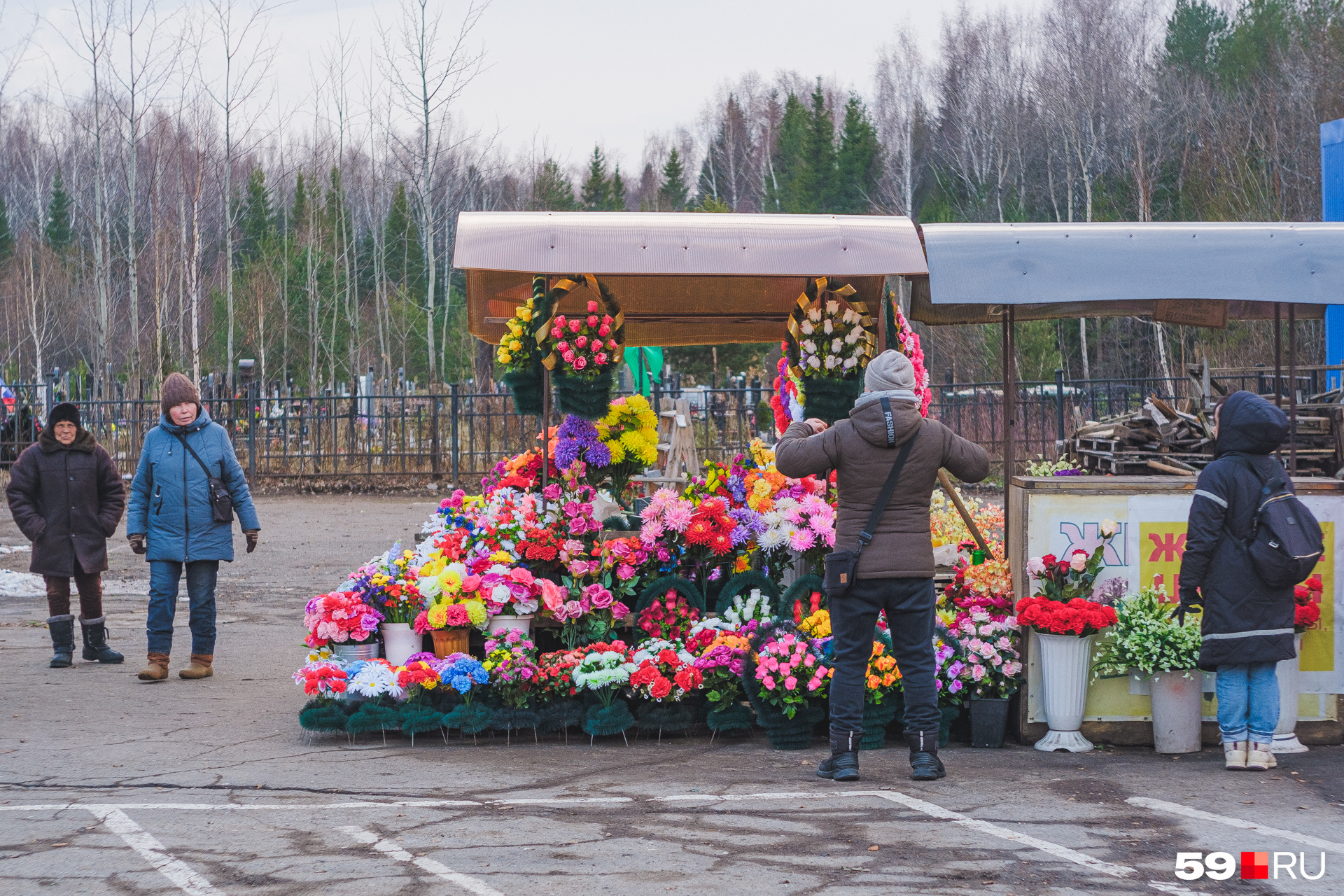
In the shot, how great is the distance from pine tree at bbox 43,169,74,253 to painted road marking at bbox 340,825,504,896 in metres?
51.2

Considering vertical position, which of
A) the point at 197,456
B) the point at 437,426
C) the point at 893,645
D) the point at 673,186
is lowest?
the point at 893,645

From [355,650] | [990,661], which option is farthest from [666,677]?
[355,650]

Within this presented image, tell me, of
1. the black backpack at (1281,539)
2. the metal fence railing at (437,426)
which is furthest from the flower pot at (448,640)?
the metal fence railing at (437,426)

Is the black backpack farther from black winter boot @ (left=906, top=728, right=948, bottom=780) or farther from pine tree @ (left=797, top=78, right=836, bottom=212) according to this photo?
pine tree @ (left=797, top=78, right=836, bottom=212)

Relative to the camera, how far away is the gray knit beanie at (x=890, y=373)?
5.51 meters

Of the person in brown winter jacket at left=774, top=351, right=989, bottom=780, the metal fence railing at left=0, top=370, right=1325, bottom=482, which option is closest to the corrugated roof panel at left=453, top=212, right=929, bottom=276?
the person in brown winter jacket at left=774, top=351, right=989, bottom=780

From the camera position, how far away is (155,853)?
452 cm

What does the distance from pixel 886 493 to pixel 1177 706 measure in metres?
1.99

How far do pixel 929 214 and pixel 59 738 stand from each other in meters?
36.4

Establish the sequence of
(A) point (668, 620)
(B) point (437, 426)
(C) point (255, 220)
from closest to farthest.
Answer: (A) point (668, 620)
(B) point (437, 426)
(C) point (255, 220)

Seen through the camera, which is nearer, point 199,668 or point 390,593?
point 390,593

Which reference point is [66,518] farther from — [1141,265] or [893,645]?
[1141,265]

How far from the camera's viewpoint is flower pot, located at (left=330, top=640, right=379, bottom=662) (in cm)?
676

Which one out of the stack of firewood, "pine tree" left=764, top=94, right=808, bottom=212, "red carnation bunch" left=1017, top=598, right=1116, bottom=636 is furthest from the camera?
"pine tree" left=764, top=94, right=808, bottom=212
